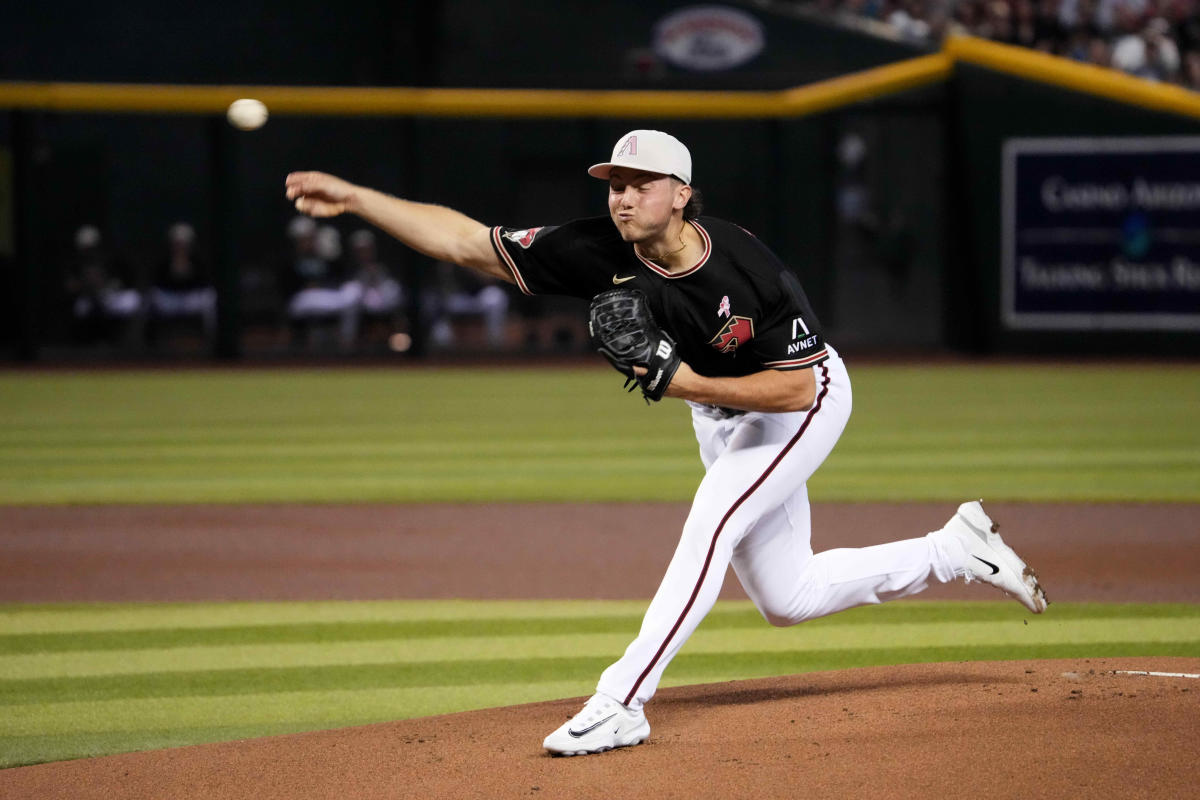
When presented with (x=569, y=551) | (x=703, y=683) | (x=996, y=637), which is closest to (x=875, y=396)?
(x=569, y=551)

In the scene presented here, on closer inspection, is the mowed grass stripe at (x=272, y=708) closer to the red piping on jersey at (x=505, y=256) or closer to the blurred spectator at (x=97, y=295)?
the red piping on jersey at (x=505, y=256)

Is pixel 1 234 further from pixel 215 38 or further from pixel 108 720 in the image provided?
pixel 108 720

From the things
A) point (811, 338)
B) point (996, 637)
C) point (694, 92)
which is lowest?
point (996, 637)

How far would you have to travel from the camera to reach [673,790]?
362cm

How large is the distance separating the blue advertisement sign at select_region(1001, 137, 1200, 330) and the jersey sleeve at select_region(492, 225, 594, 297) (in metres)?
14.8

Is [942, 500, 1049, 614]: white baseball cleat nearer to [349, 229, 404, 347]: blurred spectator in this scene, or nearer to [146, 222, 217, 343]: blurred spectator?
[349, 229, 404, 347]: blurred spectator

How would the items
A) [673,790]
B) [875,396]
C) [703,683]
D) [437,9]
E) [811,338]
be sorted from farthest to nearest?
[437,9], [875,396], [703,683], [811,338], [673,790]

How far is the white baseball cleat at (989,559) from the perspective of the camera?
464 centimetres

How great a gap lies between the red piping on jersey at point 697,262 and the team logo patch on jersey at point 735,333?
17 centimetres

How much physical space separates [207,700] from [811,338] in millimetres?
2209

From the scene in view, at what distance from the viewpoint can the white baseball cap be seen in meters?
4.00

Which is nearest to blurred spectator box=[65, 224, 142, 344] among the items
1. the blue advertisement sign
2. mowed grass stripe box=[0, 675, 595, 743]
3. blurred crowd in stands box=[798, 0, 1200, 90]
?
blurred crowd in stands box=[798, 0, 1200, 90]

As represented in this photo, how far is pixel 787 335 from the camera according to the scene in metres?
4.14

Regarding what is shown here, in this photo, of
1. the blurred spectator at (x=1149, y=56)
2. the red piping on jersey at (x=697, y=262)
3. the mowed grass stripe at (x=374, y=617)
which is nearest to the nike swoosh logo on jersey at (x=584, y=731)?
the red piping on jersey at (x=697, y=262)
